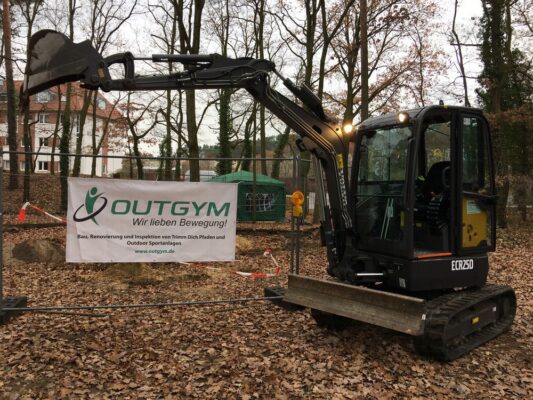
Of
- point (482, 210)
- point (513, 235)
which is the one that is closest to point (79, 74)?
point (482, 210)

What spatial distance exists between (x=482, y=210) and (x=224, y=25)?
2350 centimetres

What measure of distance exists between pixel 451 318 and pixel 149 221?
4.33 m

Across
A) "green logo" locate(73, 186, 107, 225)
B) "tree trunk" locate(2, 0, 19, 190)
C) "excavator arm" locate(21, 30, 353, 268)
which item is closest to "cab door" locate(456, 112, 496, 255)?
"excavator arm" locate(21, 30, 353, 268)

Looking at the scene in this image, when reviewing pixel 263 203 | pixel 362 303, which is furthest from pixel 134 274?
pixel 263 203

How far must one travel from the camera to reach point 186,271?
934cm

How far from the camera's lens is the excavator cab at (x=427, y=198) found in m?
5.44

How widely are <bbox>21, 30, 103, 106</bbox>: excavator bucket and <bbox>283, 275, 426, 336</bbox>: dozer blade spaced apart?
3464mm

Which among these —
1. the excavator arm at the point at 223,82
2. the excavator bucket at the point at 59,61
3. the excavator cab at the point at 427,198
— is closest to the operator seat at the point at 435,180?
the excavator cab at the point at 427,198

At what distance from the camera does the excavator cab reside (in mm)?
5438

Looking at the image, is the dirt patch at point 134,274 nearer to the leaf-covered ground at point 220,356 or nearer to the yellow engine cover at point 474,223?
the leaf-covered ground at point 220,356

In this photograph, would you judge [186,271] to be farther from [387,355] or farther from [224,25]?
[224,25]

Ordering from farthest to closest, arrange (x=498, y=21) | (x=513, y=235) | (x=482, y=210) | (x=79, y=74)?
(x=498, y=21) < (x=513, y=235) < (x=482, y=210) < (x=79, y=74)

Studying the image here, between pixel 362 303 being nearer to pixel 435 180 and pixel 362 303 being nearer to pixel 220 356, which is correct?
pixel 220 356

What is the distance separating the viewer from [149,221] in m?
6.96
